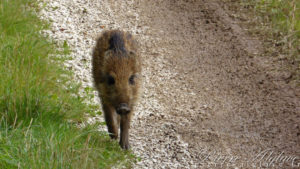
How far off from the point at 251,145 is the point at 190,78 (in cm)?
221

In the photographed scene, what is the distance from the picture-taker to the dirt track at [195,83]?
223 inches

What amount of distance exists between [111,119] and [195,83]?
2.28 metres

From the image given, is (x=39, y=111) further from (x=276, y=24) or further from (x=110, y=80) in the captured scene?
(x=276, y=24)

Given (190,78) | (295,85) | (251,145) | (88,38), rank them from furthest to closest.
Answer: (88,38) → (190,78) → (295,85) → (251,145)

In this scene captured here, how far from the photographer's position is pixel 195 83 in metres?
7.39

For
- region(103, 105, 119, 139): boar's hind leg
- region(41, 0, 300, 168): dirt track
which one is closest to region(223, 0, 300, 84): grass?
region(41, 0, 300, 168): dirt track

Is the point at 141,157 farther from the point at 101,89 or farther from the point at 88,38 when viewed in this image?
the point at 88,38

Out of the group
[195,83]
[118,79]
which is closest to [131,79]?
[118,79]

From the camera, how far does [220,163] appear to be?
534 centimetres

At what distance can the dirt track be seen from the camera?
5668 mm

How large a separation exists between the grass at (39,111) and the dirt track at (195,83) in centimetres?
70

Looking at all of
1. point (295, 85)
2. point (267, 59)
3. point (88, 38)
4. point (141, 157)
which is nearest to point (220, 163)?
point (141, 157)

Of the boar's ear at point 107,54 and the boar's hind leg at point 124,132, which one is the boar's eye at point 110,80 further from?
the boar's hind leg at point 124,132

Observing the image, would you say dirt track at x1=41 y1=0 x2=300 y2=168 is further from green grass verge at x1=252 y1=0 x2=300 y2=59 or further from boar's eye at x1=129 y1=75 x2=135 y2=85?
boar's eye at x1=129 y1=75 x2=135 y2=85
